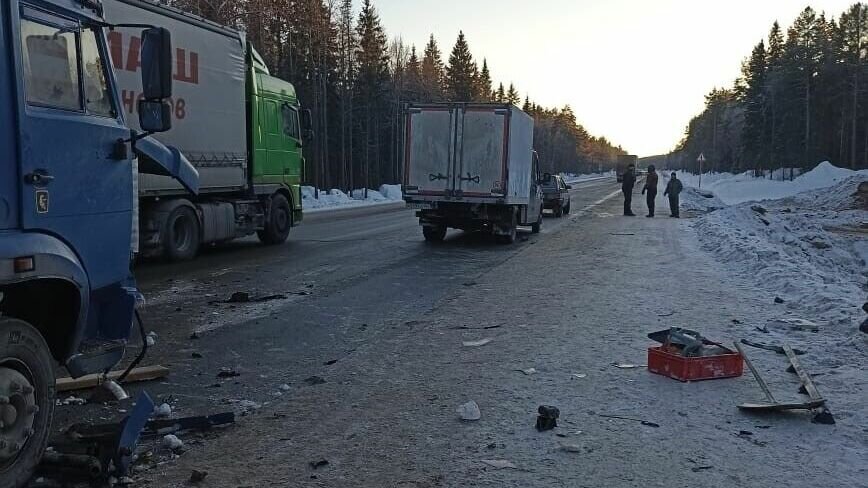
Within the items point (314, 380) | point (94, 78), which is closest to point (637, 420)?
point (314, 380)

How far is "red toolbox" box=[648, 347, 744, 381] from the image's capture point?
582 cm

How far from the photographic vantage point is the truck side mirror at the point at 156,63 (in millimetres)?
4609

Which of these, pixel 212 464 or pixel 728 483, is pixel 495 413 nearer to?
pixel 728 483

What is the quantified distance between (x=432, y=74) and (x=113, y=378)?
269ft


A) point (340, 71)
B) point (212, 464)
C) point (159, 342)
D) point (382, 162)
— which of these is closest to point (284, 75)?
point (340, 71)

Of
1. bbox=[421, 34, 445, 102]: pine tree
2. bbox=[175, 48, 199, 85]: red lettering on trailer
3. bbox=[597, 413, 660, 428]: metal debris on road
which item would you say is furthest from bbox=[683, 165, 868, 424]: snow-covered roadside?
bbox=[421, 34, 445, 102]: pine tree

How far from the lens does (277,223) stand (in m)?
16.0

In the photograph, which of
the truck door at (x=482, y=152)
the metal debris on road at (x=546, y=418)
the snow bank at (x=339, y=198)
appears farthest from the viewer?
the snow bank at (x=339, y=198)

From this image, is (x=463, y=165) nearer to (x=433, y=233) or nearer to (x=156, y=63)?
(x=433, y=233)

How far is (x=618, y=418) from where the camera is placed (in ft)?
16.4

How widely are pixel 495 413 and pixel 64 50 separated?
3693 millimetres

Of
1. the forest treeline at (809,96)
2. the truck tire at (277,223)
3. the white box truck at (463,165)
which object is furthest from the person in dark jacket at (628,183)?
the forest treeline at (809,96)

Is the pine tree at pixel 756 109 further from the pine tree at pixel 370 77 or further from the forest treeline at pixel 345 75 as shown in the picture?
the pine tree at pixel 370 77

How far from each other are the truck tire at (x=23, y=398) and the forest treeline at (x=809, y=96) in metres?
78.0
